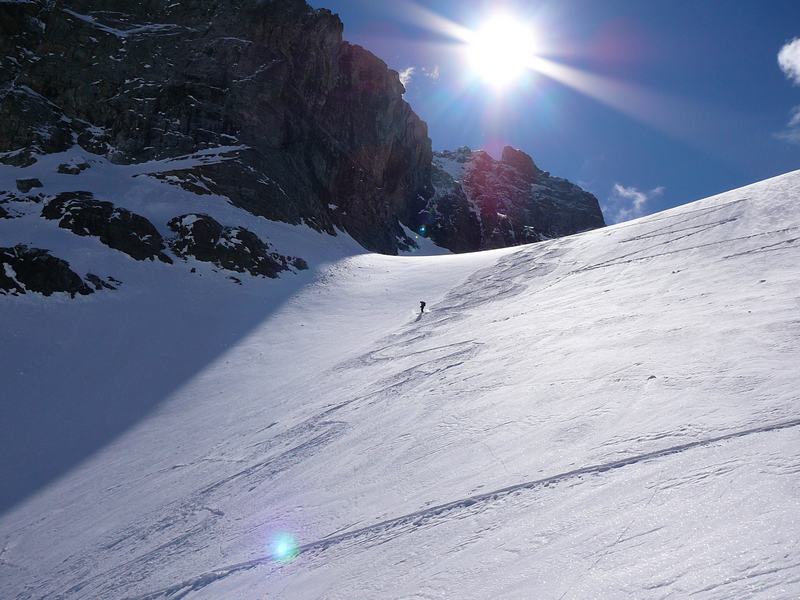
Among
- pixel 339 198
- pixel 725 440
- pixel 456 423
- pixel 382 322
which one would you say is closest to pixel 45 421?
pixel 382 322

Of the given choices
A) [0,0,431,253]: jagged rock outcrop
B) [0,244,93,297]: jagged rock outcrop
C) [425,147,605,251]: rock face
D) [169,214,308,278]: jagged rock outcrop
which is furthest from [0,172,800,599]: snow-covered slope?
[425,147,605,251]: rock face

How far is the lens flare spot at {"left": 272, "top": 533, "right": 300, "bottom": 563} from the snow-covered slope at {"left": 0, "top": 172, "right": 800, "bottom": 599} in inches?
1.9

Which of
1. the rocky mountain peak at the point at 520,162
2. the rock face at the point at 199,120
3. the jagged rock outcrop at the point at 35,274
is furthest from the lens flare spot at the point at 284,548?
the rocky mountain peak at the point at 520,162

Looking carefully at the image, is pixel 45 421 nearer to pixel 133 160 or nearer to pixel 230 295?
pixel 230 295

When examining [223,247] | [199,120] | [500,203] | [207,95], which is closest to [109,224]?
[223,247]

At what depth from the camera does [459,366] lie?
11492 millimetres

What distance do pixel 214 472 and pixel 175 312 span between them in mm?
13629

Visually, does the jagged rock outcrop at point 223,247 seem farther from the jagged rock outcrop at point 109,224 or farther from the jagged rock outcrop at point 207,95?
the jagged rock outcrop at point 207,95

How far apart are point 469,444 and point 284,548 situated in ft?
8.48

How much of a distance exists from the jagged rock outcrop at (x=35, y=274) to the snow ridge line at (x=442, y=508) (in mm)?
17874

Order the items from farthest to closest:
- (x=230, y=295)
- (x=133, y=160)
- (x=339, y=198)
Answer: (x=339, y=198), (x=133, y=160), (x=230, y=295)

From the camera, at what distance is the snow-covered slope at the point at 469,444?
4336mm

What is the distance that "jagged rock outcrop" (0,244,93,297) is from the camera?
20.3 meters

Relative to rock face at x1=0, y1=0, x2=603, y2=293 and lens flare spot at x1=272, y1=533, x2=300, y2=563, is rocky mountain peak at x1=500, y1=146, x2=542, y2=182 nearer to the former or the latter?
rock face at x1=0, y1=0, x2=603, y2=293
